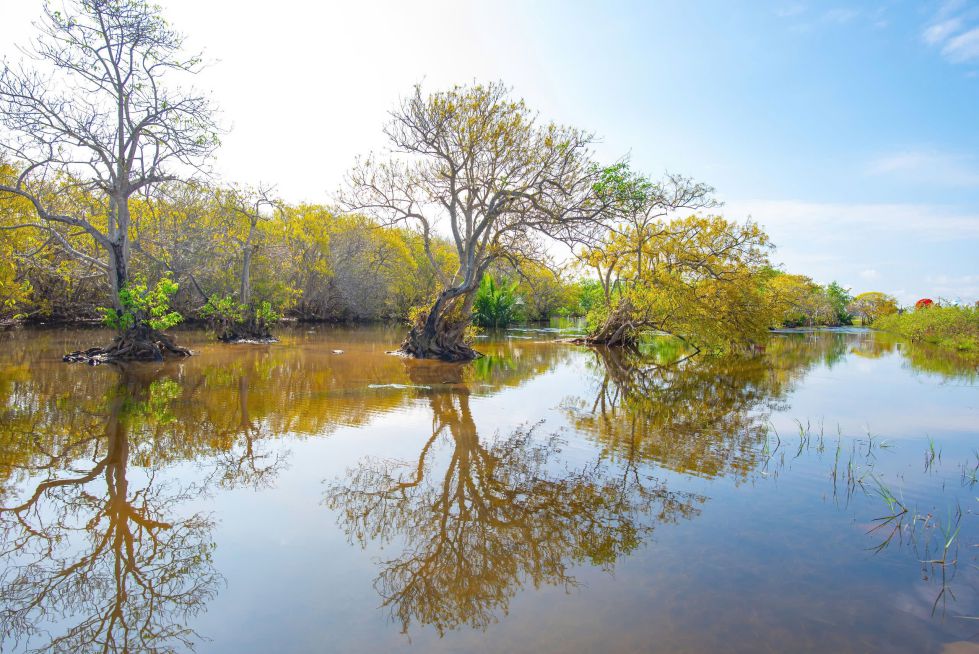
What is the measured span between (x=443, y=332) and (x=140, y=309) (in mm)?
9338

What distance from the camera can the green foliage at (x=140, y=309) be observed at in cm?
1516

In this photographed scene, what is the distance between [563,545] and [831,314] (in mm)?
74740

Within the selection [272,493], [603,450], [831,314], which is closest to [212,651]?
[272,493]

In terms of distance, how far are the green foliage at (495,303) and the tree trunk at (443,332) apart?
16.5 metres

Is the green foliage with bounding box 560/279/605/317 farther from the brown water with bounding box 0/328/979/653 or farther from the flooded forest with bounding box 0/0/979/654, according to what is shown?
the brown water with bounding box 0/328/979/653

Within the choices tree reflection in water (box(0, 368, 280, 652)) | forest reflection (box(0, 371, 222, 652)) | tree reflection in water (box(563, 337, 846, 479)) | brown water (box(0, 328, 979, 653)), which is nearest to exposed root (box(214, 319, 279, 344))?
brown water (box(0, 328, 979, 653))

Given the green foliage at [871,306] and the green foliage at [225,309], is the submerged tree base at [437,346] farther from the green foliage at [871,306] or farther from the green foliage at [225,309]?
the green foliage at [871,306]

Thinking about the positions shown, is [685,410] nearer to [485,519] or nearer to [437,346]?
[485,519]

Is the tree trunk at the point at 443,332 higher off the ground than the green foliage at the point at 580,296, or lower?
lower

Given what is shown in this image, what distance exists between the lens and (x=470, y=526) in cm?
523

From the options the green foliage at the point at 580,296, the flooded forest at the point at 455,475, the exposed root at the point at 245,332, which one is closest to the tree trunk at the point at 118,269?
the flooded forest at the point at 455,475

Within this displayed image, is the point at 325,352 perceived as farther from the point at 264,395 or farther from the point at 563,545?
the point at 563,545

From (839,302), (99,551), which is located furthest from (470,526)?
(839,302)

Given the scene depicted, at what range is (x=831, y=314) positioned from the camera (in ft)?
221
